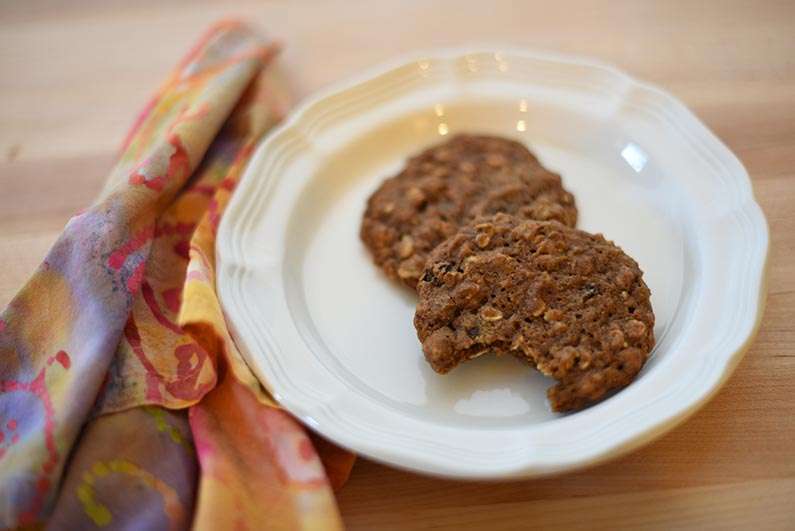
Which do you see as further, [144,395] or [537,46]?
[537,46]

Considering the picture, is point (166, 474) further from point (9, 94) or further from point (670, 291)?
point (9, 94)

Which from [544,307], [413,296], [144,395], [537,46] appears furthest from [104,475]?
[537,46]

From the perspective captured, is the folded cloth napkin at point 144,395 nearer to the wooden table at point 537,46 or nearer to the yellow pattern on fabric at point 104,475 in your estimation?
the yellow pattern on fabric at point 104,475

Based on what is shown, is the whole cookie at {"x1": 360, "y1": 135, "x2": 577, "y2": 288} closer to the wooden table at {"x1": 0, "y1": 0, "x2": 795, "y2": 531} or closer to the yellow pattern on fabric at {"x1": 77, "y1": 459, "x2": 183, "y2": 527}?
the wooden table at {"x1": 0, "y1": 0, "x2": 795, "y2": 531}

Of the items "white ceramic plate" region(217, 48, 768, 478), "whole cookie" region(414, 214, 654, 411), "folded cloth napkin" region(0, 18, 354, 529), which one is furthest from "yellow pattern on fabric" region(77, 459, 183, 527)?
"whole cookie" region(414, 214, 654, 411)

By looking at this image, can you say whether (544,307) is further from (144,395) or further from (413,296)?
(144,395)

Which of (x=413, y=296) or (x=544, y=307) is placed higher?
(x=544, y=307)
